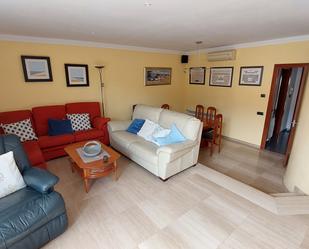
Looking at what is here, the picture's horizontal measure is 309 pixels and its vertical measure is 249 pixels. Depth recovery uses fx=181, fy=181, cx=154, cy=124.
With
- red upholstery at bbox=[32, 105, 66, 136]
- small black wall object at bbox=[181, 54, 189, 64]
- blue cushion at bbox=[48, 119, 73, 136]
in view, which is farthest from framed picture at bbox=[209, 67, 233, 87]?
red upholstery at bbox=[32, 105, 66, 136]

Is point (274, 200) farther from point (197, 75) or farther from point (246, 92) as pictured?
point (197, 75)

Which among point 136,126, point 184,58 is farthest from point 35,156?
point 184,58

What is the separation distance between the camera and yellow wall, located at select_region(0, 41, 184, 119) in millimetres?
3391

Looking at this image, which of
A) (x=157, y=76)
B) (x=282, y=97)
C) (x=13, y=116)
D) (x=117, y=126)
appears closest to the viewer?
(x=13, y=116)

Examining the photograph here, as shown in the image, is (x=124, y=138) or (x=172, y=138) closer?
(x=172, y=138)

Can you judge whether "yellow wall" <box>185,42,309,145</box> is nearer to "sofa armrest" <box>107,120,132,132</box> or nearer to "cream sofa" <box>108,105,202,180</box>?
"cream sofa" <box>108,105,202,180</box>

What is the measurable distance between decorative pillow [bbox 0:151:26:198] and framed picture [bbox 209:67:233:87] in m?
4.60

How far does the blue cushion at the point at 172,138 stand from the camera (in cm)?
298

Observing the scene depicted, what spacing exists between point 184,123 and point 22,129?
2.87 metres

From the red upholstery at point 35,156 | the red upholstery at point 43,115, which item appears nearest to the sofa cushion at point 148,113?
the red upholstery at point 43,115

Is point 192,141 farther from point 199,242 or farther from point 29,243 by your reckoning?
point 29,243

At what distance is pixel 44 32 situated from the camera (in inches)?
122

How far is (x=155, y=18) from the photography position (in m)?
2.38

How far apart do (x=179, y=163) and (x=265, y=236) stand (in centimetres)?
141
